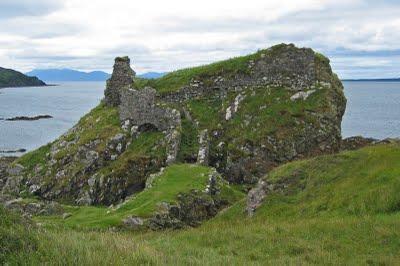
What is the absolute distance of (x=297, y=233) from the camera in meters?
17.7

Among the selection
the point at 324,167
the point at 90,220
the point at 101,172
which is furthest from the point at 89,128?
the point at 324,167

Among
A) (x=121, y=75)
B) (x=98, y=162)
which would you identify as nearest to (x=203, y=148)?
(x=98, y=162)

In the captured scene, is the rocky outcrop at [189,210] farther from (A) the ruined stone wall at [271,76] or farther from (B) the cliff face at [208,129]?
(A) the ruined stone wall at [271,76]

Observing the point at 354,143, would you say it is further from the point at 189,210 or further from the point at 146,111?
the point at 189,210

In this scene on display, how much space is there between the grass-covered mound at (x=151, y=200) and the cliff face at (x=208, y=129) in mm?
5483

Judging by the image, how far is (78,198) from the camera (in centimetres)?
3638

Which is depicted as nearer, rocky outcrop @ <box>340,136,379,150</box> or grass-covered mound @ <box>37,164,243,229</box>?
grass-covered mound @ <box>37,164,243,229</box>

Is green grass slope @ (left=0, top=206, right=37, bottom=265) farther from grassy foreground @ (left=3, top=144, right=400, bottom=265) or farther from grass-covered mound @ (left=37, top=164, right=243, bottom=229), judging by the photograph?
grass-covered mound @ (left=37, top=164, right=243, bottom=229)

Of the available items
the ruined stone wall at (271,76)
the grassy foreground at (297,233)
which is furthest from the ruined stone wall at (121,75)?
the grassy foreground at (297,233)

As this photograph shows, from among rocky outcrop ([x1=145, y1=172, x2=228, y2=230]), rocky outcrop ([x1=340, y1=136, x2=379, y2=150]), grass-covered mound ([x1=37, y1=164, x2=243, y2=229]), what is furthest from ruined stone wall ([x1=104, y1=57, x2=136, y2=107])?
rocky outcrop ([x1=145, y1=172, x2=228, y2=230])

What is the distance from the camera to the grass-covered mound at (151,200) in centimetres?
2377

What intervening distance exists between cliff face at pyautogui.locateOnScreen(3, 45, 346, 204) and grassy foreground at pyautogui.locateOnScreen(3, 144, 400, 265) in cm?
998

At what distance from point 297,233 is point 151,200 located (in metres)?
9.74

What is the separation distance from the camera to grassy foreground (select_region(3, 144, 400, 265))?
12758 millimetres
